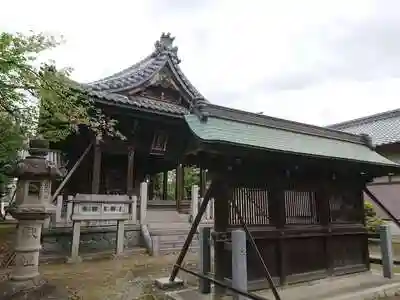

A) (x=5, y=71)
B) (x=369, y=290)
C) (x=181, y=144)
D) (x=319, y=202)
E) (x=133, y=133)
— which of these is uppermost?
(x=133, y=133)

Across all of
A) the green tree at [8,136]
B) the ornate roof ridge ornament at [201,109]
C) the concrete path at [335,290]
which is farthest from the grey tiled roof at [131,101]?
the concrete path at [335,290]

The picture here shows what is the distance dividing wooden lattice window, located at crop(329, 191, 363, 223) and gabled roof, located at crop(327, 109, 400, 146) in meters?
10.1

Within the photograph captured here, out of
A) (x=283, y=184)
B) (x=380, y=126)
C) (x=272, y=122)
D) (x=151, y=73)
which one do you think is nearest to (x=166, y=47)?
(x=151, y=73)

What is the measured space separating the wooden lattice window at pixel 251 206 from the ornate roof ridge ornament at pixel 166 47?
11.6 metres

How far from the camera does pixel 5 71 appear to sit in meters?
5.46

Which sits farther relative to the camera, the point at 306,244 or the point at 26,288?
the point at 306,244

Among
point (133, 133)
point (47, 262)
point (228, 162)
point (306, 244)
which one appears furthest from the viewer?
point (133, 133)

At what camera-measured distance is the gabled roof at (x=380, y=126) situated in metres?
17.9

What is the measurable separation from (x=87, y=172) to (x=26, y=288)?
11049mm

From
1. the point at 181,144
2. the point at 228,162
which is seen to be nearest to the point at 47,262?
the point at 181,144

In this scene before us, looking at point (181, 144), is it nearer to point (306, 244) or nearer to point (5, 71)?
point (5, 71)

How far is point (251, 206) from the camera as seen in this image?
23.0ft

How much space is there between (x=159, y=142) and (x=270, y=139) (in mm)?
8563

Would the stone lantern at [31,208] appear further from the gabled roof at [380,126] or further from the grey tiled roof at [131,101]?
the gabled roof at [380,126]
